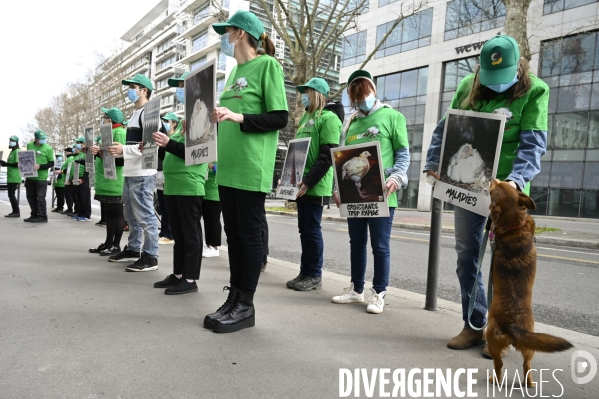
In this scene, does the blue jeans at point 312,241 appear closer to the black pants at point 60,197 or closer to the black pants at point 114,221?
A: the black pants at point 114,221

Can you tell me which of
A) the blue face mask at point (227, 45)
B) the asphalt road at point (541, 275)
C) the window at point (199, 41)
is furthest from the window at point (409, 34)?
the window at point (199, 41)

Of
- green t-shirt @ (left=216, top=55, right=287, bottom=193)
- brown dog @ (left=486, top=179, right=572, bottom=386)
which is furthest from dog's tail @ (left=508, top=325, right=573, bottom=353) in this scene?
green t-shirt @ (left=216, top=55, right=287, bottom=193)

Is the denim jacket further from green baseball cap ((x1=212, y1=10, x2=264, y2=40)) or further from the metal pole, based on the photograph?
green baseball cap ((x1=212, y1=10, x2=264, y2=40))

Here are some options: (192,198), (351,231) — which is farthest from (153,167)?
(351,231)

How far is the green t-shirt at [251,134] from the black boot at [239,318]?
0.79m

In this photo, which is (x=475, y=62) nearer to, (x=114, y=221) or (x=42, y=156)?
(x=42, y=156)

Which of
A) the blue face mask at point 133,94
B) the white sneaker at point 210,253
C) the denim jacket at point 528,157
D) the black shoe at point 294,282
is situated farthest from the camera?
the white sneaker at point 210,253

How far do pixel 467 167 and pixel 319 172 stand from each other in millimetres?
1743

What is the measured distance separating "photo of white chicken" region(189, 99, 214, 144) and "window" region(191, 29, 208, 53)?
181 ft

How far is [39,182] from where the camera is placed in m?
9.57

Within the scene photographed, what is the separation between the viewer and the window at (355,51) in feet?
104

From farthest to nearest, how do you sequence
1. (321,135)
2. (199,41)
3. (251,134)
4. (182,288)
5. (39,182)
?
1. (199,41)
2. (39,182)
3. (321,135)
4. (182,288)
5. (251,134)

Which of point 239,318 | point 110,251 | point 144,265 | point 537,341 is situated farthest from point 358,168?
point 110,251

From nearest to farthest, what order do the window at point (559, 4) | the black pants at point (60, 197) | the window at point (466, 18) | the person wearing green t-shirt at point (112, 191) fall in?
the person wearing green t-shirt at point (112, 191), the black pants at point (60, 197), the window at point (559, 4), the window at point (466, 18)
